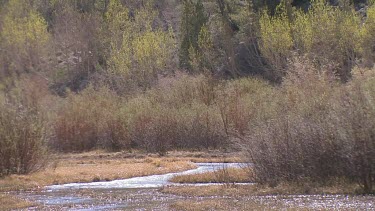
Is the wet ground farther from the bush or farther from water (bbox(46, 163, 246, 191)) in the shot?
the bush

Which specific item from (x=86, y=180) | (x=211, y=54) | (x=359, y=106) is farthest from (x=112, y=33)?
(x=359, y=106)

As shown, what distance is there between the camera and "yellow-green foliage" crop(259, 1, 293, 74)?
74.5 meters

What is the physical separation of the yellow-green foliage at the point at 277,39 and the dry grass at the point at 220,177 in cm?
3646

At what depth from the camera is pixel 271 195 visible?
98.6 feet

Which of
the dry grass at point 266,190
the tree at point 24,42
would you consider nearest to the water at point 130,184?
the dry grass at point 266,190

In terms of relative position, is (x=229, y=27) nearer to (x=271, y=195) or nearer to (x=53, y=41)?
(x=53, y=41)

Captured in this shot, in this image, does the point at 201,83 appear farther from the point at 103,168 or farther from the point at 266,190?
the point at 266,190

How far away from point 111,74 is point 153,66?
9.02m

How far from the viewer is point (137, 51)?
9369 cm

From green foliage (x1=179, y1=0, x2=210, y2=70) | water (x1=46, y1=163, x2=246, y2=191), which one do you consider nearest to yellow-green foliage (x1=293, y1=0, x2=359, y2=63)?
green foliage (x1=179, y1=0, x2=210, y2=70)

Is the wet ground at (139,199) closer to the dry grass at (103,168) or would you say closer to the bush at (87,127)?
the dry grass at (103,168)

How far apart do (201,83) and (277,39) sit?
10671mm

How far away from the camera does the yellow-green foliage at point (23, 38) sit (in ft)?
334

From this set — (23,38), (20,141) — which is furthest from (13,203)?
(23,38)
